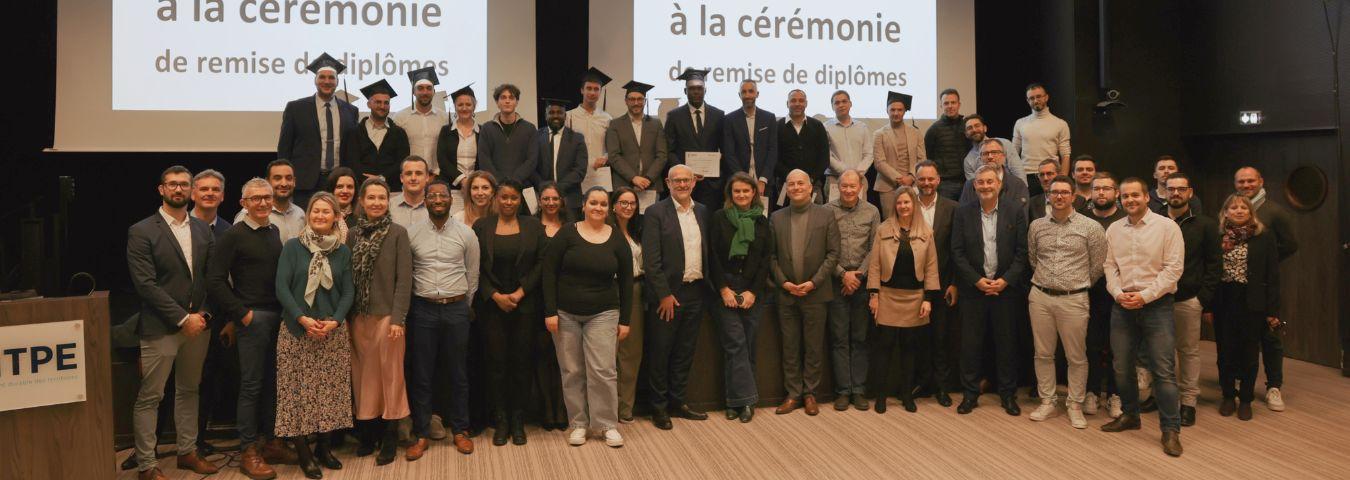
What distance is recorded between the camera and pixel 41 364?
318 centimetres

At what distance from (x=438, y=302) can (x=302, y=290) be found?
64 centimetres

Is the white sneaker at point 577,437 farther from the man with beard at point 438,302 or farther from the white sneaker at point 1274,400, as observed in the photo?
the white sneaker at point 1274,400

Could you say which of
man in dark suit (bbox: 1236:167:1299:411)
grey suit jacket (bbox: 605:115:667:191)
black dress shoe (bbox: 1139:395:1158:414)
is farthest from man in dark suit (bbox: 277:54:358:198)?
man in dark suit (bbox: 1236:167:1299:411)

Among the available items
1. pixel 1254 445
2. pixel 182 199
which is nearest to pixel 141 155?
pixel 182 199

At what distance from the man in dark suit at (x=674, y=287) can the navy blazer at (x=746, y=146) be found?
49.6 inches

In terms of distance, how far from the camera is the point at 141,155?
21.4ft

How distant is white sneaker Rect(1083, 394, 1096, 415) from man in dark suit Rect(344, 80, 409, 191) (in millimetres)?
4519

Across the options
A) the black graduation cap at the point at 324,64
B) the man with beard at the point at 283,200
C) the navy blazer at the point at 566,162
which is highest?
the black graduation cap at the point at 324,64

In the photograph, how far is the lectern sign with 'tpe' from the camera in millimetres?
3111

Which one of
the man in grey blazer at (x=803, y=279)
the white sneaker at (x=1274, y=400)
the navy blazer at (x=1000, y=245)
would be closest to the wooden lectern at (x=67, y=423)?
the man in grey blazer at (x=803, y=279)

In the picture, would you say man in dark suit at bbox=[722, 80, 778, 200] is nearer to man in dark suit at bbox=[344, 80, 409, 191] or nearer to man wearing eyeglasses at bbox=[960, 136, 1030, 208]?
man wearing eyeglasses at bbox=[960, 136, 1030, 208]

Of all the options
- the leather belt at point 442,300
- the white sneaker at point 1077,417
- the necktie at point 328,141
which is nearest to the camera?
the leather belt at point 442,300

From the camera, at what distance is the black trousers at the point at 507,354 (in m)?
4.36

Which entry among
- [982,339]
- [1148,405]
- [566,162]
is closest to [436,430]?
[566,162]
